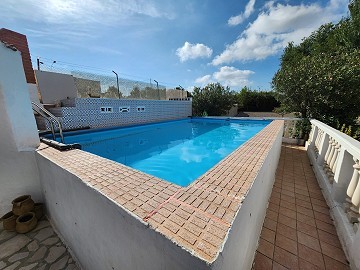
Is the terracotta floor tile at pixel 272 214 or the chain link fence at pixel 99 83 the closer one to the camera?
the terracotta floor tile at pixel 272 214

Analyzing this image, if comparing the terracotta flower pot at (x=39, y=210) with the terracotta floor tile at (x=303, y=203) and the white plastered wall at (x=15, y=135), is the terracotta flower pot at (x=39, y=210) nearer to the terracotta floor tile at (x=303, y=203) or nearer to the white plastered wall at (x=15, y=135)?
the white plastered wall at (x=15, y=135)

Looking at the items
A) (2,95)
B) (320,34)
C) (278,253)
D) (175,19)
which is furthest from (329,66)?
(320,34)

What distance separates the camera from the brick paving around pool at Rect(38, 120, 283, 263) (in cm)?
95

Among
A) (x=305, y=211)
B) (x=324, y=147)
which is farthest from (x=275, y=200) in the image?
(x=324, y=147)

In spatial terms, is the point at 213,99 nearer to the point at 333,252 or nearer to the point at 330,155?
the point at 330,155

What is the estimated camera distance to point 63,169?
2168mm

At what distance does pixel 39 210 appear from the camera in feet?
11.0

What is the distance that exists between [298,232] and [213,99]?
14225mm

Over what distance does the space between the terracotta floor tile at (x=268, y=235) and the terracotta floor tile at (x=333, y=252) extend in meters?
0.61

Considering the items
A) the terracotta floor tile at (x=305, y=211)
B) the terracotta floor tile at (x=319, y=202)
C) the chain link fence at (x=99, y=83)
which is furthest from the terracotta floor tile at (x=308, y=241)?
the chain link fence at (x=99, y=83)

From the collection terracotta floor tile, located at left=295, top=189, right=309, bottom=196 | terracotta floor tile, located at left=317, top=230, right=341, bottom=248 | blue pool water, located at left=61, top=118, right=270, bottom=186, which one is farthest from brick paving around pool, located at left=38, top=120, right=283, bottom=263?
blue pool water, located at left=61, top=118, right=270, bottom=186

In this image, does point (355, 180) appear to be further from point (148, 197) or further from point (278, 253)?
point (148, 197)

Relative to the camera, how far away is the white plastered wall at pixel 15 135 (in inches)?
113

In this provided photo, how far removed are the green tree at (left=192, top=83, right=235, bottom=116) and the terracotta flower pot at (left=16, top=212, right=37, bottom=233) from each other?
14.8 m
